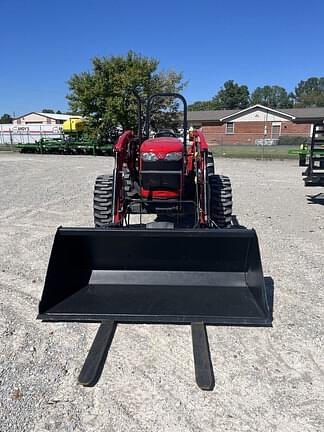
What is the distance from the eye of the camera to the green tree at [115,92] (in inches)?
1001

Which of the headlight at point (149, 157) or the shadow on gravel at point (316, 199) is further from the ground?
the headlight at point (149, 157)

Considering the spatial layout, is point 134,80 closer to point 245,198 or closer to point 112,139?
point 112,139

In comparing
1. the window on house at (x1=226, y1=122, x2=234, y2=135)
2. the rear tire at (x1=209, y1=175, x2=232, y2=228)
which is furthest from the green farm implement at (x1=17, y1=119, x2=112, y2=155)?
the window on house at (x1=226, y1=122, x2=234, y2=135)

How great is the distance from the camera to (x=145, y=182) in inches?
189

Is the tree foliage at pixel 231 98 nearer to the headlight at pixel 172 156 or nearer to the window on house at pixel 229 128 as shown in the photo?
the window on house at pixel 229 128

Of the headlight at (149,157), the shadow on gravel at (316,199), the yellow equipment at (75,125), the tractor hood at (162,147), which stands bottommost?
the shadow on gravel at (316,199)

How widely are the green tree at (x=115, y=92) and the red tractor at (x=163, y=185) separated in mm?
20792

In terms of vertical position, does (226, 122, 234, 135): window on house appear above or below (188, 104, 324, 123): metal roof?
below

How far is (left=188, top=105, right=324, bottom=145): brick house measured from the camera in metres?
39.5

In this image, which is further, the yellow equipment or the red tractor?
the yellow equipment

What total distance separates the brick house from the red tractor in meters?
33.7

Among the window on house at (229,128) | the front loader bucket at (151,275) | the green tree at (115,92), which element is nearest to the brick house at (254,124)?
the window on house at (229,128)

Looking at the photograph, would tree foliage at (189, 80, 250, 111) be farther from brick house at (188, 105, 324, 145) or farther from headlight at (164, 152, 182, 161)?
headlight at (164, 152, 182, 161)

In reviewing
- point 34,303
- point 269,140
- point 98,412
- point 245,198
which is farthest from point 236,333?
point 269,140
